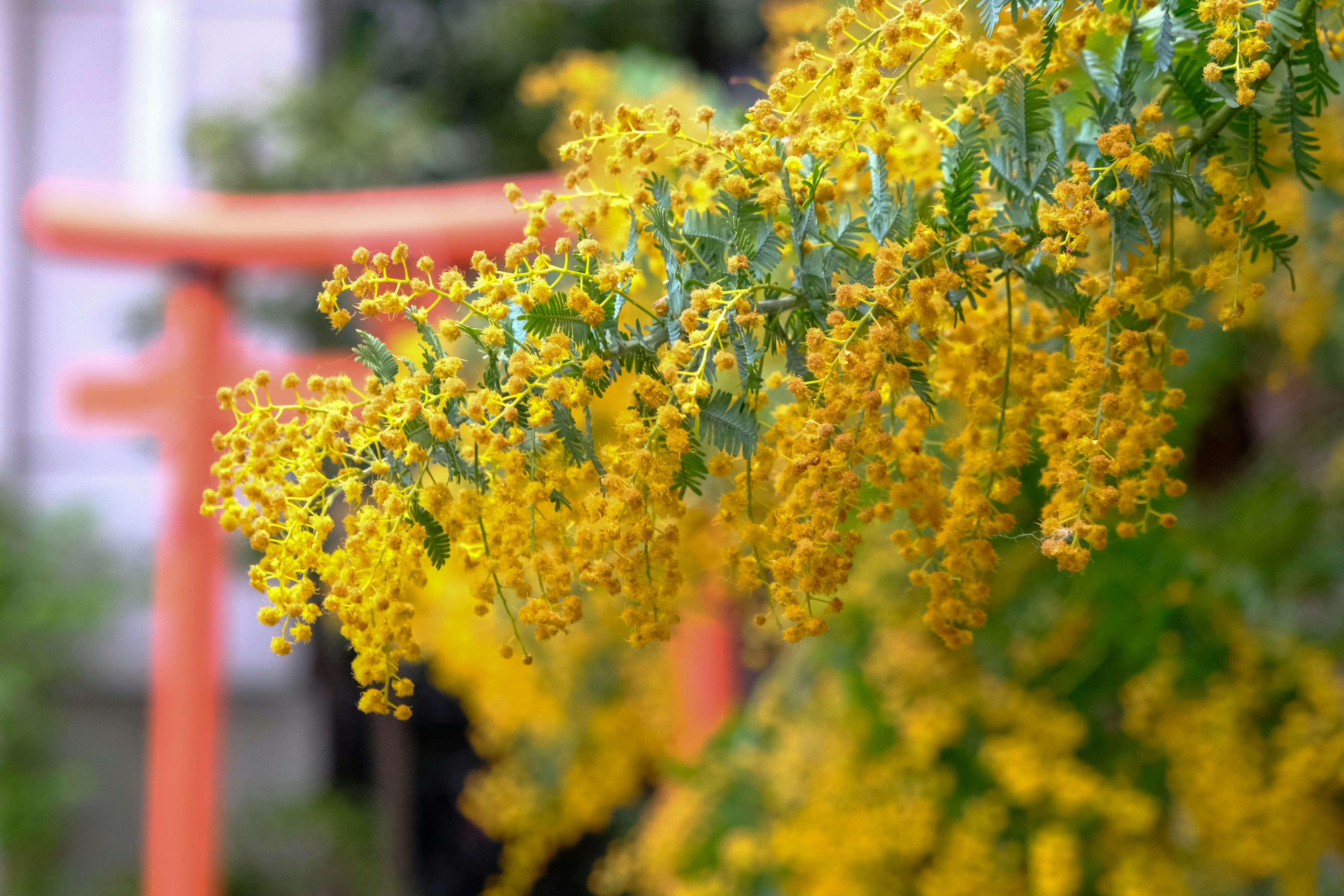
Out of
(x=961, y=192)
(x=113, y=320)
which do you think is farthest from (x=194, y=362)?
(x=113, y=320)

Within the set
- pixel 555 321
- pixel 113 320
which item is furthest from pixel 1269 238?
pixel 113 320

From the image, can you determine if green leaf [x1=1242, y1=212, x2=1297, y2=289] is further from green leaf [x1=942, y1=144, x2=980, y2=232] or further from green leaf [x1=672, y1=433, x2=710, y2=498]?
green leaf [x1=672, y1=433, x2=710, y2=498]

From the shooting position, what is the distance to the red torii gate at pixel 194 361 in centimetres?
204

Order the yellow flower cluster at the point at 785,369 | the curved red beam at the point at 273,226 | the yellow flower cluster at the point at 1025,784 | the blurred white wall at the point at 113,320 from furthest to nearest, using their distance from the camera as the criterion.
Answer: the blurred white wall at the point at 113,320
the curved red beam at the point at 273,226
the yellow flower cluster at the point at 1025,784
the yellow flower cluster at the point at 785,369

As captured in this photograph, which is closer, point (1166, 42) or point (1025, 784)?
point (1166, 42)

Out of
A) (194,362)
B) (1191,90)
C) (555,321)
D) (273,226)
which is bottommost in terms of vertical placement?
(555,321)

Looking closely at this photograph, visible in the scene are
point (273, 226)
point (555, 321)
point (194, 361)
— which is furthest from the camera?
point (194, 361)

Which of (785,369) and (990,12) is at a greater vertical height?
(990,12)

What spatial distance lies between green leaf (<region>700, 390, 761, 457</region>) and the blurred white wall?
4.03 meters

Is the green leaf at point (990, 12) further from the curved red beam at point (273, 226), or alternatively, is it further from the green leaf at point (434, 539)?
the curved red beam at point (273, 226)

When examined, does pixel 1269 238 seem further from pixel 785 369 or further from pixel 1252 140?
pixel 785 369

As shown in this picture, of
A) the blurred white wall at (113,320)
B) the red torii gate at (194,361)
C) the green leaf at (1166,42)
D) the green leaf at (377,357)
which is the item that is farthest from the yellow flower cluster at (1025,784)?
the blurred white wall at (113,320)

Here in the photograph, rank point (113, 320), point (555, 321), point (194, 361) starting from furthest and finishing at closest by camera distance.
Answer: point (113, 320)
point (194, 361)
point (555, 321)

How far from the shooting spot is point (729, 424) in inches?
21.9
